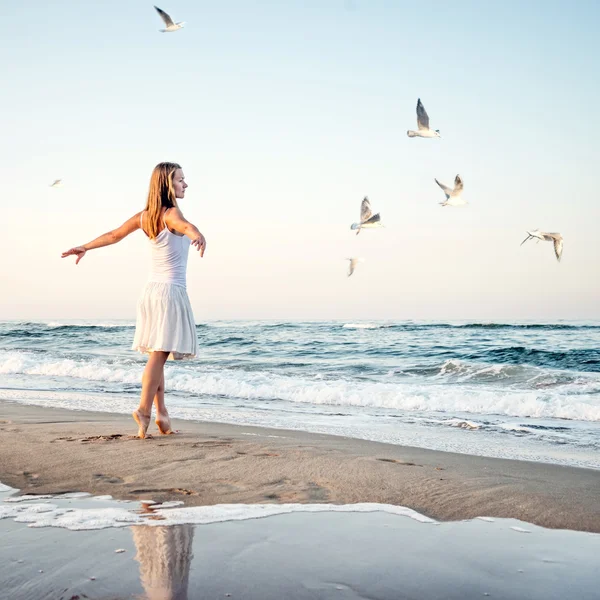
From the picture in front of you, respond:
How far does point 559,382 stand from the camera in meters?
11.1

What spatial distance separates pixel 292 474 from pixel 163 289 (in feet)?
5.92

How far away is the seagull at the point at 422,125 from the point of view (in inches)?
473

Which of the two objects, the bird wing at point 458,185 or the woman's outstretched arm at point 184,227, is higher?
the bird wing at point 458,185

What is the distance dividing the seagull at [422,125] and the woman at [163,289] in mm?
8028

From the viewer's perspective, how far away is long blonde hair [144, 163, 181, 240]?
4863mm

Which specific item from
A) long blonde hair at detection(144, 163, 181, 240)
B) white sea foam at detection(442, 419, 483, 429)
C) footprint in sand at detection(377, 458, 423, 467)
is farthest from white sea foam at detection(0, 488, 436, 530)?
white sea foam at detection(442, 419, 483, 429)

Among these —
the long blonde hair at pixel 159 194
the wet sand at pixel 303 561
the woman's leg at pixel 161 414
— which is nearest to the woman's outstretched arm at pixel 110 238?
the long blonde hair at pixel 159 194

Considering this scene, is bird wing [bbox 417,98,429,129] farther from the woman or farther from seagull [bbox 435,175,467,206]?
the woman

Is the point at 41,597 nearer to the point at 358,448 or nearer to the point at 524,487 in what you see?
the point at 524,487

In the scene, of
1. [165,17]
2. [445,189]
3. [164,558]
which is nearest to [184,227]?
[164,558]

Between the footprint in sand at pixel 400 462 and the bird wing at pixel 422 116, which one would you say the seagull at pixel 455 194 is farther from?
the footprint in sand at pixel 400 462

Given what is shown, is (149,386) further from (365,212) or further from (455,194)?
(455,194)

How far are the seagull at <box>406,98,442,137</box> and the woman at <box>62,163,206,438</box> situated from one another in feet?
26.3

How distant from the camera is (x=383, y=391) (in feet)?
31.9
